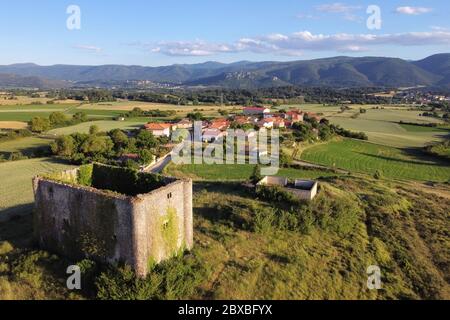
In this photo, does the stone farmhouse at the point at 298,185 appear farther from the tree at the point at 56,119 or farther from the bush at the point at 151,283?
the tree at the point at 56,119

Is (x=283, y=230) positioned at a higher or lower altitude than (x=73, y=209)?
lower

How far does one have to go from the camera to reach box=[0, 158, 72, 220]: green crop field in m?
30.5

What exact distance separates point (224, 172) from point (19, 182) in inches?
823

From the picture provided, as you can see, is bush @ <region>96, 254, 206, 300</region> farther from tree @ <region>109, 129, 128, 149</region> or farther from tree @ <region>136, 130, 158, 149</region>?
tree @ <region>136, 130, 158, 149</region>

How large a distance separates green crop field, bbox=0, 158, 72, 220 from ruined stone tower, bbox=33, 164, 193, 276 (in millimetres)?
10105

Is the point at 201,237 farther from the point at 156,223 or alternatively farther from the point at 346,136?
the point at 346,136

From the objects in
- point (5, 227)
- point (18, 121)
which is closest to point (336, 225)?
point (5, 227)

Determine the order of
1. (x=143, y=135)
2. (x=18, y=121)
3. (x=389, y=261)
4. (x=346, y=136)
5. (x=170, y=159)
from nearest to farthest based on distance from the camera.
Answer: (x=389, y=261) < (x=170, y=159) < (x=143, y=135) < (x=346, y=136) < (x=18, y=121)

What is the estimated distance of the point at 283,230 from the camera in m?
24.5

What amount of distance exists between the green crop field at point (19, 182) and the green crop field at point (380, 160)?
33.3 metres

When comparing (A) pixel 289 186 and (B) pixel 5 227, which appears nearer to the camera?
(B) pixel 5 227

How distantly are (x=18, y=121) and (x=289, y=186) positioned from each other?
73105 mm

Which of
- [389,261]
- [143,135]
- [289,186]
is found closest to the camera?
[389,261]

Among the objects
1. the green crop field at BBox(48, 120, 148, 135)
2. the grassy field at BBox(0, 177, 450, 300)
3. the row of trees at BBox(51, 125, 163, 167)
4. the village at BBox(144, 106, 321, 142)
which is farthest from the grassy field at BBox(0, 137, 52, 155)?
the grassy field at BBox(0, 177, 450, 300)
